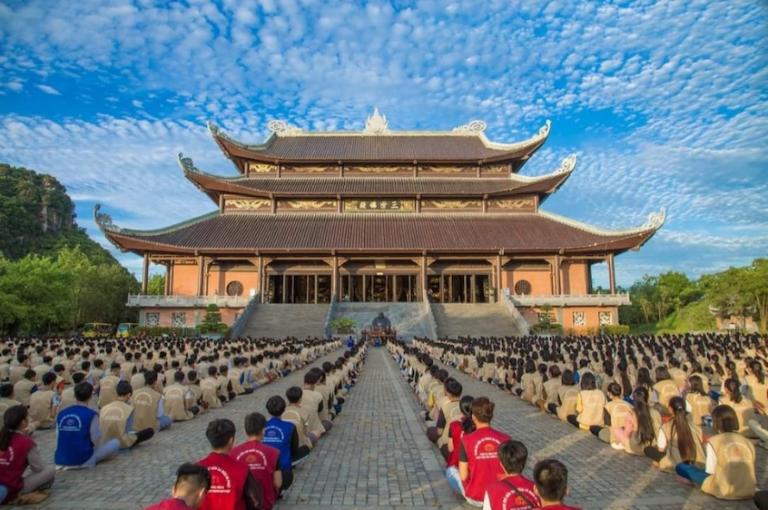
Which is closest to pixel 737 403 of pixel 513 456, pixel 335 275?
pixel 513 456

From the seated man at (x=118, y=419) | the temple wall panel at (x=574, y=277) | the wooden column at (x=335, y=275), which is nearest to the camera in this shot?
the seated man at (x=118, y=419)

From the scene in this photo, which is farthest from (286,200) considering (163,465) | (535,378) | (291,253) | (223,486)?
(223,486)

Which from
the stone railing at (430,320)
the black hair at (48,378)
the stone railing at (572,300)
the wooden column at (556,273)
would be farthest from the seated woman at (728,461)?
the wooden column at (556,273)

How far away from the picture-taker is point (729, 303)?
104 ft

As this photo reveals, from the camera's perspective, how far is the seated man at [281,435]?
5.01 metres

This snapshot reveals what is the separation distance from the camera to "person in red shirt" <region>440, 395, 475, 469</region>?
16.3 ft

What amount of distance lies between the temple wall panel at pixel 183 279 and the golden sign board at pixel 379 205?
11.9m

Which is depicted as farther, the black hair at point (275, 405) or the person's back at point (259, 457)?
the black hair at point (275, 405)

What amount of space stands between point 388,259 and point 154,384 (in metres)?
27.9

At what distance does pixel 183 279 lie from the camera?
35.7 metres

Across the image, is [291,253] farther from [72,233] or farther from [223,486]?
[72,233]

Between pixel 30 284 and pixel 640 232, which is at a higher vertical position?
pixel 640 232

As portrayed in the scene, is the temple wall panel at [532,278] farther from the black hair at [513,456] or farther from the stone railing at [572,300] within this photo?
the black hair at [513,456]

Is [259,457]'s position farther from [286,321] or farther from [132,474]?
[286,321]
